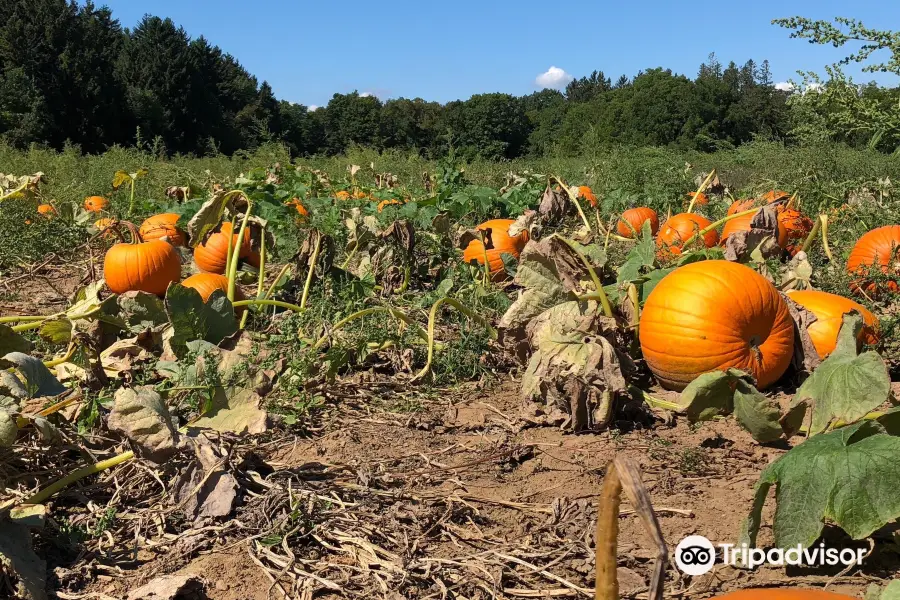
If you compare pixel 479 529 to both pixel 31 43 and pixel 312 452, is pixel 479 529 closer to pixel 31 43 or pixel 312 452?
pixel 312 452

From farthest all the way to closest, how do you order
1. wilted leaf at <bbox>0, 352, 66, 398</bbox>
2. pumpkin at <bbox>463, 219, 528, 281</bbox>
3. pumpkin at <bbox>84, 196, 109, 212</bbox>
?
pumpkin at <bbox>84, 196, 109, 212</bbox> → pumpkin at <bbox>463, 219, 528, 281</bbox> → wilted leaf at <bbox>0, 352, 66, 398</bbox>

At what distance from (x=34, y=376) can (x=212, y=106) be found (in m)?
47.4

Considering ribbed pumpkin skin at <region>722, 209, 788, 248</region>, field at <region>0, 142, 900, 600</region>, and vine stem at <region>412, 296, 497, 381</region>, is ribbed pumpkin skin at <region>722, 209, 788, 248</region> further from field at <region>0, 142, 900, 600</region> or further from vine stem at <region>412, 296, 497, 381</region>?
vine stem at <region>412, 296, 497, 381</region>

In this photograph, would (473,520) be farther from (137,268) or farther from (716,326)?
(137,268)

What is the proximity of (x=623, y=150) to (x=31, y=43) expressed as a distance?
117ft

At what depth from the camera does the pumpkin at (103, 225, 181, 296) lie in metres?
4.47

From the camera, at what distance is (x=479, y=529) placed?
2.12 metres

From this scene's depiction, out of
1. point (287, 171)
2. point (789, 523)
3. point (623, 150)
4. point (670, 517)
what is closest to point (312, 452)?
point (670, 517)

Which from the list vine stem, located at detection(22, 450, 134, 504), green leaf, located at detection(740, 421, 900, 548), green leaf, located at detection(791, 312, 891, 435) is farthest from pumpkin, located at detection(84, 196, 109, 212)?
green leaf, located at detection(740, 421, 900, 548)

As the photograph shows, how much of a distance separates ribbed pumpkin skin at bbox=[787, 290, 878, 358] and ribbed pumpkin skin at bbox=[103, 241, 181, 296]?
3.59 metres

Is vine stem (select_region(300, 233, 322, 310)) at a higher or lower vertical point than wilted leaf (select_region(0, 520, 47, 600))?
higher

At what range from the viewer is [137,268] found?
4.46 meters

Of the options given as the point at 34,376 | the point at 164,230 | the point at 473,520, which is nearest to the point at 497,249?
the point at 164,230

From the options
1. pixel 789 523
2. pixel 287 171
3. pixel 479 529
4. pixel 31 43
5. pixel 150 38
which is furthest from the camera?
pixel 150 38
